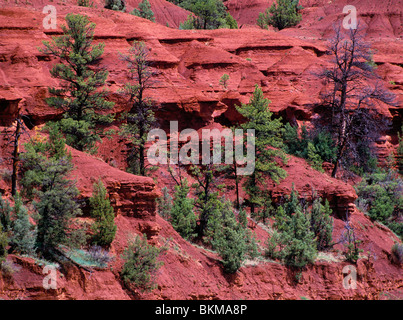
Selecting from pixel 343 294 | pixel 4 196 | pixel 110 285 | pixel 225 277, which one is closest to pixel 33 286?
pixel 110 285

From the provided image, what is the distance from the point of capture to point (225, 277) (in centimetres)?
2170

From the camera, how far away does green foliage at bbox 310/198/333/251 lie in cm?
2834

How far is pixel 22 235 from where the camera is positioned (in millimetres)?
16047

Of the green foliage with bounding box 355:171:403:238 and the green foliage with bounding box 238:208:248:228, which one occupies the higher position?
the green foliage with bounding box 238:208:248:228

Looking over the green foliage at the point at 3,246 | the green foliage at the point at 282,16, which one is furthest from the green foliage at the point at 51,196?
the green foliage at the point at 282,16

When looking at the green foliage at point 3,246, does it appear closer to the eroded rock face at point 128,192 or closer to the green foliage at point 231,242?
the eroded rock face at point 128,192

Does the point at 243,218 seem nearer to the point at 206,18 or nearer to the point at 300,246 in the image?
the point at 300,246

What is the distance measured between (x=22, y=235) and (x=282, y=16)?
6203 centimetres

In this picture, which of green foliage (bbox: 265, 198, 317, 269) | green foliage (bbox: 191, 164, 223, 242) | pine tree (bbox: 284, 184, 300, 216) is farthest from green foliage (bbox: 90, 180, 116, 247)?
pine tree (bbox: 284, 184, 300, 216)

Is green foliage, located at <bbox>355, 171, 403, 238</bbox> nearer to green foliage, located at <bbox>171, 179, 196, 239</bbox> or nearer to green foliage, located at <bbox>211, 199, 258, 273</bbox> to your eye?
green foliage, located at <bbox>211, 199, 258, 273</bbox>

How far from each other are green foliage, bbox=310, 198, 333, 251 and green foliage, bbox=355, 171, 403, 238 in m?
5.39

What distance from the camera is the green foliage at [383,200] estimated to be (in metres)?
33.2

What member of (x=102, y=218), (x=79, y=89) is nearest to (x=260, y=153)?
(x=79, y=89)

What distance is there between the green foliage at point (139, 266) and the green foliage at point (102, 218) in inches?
30.9
